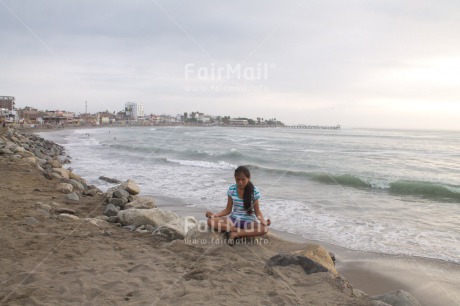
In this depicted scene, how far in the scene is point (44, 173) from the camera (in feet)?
33.9

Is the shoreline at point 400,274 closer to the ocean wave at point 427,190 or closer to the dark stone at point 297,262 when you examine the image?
the dark stone at point 297,262

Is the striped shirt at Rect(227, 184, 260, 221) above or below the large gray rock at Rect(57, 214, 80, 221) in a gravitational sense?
above

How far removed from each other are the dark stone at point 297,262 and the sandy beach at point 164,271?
0.28 feet

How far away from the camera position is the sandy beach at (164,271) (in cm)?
343

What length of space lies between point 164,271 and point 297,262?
5.25 ft

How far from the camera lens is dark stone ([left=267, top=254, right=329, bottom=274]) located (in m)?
4.19

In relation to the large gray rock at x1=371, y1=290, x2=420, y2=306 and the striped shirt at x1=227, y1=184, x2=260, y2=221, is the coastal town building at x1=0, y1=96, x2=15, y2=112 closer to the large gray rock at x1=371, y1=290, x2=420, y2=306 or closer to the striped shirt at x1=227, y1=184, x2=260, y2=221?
the striped shirt at x1=227, y1=184, x2=260, y2=221

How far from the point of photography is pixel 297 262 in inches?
168

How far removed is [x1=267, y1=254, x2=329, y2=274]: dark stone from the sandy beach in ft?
0.28

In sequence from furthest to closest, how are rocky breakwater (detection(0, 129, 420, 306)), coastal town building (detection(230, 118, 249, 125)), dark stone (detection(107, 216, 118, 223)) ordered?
1. coastal town building (detection(230, 118, 249, 125))
2. dark stone (detection(107, 216, 118, 223))
3. rocky breakwater (detection(0, 129, 420, 306))

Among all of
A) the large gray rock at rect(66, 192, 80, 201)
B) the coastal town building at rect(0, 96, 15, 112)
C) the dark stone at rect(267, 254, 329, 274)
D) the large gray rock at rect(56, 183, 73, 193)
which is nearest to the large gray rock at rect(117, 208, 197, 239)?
the dark stone at rect(267, 254, 329, 274)

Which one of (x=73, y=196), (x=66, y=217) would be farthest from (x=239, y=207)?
(x=73, y=196)

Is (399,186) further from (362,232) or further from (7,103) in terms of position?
(7,103)

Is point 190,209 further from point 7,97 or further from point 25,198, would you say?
point 7,97
